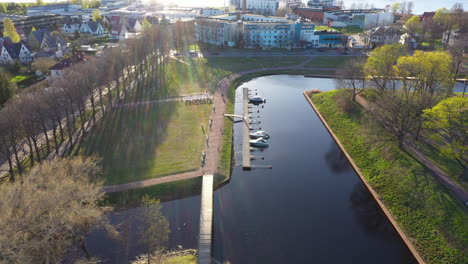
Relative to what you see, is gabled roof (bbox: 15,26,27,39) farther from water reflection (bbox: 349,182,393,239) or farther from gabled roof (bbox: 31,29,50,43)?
water reflection (bbox: 349,182,393,239)

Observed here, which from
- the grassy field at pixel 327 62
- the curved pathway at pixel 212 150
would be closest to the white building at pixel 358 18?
the grassy field at pixel 327 62

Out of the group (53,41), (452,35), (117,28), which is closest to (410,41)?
(452,35)

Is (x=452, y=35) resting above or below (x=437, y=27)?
below

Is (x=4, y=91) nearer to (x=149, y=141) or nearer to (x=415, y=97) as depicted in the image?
(x=149, y=141)

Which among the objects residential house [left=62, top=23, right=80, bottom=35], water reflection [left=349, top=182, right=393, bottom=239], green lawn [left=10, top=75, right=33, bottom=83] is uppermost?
residential house [left=62, top=23, right=80, bottom=35]

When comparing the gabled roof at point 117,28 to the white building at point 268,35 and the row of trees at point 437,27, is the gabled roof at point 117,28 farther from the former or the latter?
the row of trees at point 437,27

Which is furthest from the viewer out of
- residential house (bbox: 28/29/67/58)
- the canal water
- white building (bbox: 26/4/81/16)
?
white building (bbox: 26/4/81/16)

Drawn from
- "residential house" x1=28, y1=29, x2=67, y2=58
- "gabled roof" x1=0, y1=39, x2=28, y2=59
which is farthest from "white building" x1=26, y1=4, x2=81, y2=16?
"gabled roof" x1=0, y1=39, x2=28, y2=59
